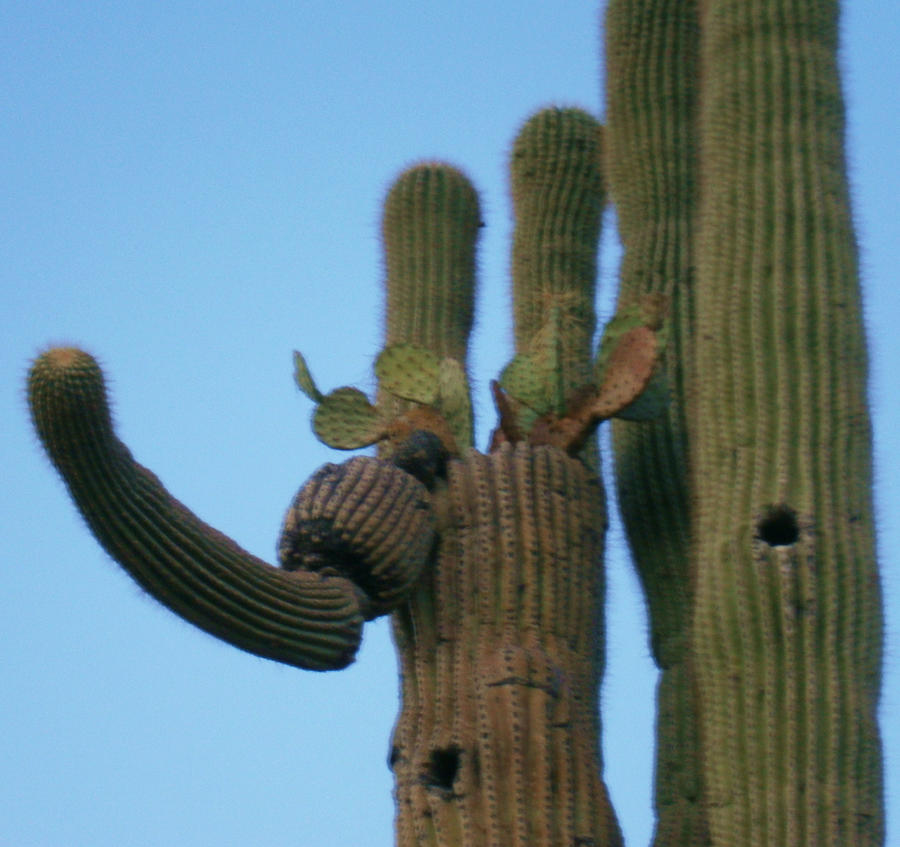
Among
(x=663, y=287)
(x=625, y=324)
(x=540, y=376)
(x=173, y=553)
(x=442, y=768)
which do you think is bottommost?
(x=442, y=768)

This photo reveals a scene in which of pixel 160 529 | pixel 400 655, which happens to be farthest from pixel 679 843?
pixel 160 529

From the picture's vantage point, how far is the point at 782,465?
686 cm

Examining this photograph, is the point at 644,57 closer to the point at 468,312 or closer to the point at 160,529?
the point at 468,312

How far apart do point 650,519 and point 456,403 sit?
0.99 m

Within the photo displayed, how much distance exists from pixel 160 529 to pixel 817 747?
91.9 inches

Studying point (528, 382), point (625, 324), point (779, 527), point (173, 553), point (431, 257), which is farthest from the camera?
point (431, 257)

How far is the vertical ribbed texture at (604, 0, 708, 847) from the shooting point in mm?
7891

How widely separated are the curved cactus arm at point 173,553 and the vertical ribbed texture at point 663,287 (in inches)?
64.8

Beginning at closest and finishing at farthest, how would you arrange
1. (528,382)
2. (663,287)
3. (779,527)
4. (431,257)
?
(779,527) → (528,382) → (663,287) → (431,257)

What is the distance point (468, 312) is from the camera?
9320 mm

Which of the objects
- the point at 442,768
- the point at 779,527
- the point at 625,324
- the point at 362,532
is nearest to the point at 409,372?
the point at 625,324

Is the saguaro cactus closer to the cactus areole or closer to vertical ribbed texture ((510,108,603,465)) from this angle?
the cactus areole

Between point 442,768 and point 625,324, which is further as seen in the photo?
point 625,324

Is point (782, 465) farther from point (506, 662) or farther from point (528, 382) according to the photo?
point (528, 382)
